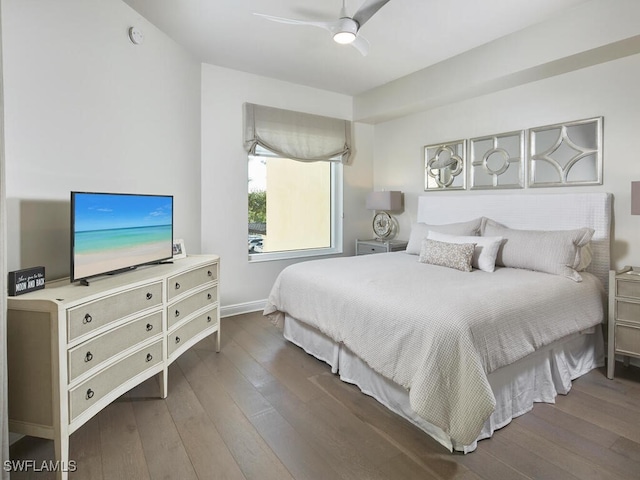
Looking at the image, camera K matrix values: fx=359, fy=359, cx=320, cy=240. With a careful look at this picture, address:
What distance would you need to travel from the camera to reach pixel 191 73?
138 inches

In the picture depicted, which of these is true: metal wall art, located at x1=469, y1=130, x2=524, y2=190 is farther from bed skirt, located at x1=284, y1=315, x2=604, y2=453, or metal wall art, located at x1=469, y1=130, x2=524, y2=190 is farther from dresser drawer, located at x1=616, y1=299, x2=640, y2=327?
bed skirt, located at x1=284, y1=315, x2=604, y2=453

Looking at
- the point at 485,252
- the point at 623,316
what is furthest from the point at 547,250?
the point at 623,316

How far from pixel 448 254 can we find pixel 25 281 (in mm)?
2783

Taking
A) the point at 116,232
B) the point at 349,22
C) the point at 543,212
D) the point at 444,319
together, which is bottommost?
the point at 444,319

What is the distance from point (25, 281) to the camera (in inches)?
67.8

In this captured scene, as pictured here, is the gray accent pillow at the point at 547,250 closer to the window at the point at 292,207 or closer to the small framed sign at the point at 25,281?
the window at the point at 292,207

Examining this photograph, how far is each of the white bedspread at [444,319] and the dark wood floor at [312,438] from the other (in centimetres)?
28

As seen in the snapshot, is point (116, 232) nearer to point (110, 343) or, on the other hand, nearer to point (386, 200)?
point (110, 343)

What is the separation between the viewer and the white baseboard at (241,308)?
394 cm

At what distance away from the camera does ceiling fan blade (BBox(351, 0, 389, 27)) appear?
82.3 inches

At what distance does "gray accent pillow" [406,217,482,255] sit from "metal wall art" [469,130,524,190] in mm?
490

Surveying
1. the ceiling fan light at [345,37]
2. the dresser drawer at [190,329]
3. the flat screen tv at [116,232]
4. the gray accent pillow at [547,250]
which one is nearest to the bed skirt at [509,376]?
the gray accent pillow at [547,250]

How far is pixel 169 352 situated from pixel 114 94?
6.11 feet

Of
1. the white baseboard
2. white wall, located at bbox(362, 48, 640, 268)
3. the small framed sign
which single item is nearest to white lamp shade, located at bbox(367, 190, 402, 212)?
white wall, located at bbox(362, 48, 640, 268)
